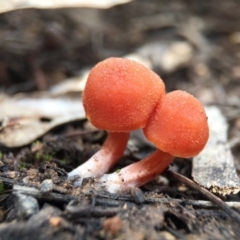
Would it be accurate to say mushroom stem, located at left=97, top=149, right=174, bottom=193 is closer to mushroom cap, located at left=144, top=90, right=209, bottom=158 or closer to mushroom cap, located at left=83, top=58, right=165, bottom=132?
mushroom cap, located at left=144, top=90, right=209, bottom=158

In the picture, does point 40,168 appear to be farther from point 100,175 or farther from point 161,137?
point 161,137

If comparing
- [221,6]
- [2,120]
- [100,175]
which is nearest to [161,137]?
[100,175]

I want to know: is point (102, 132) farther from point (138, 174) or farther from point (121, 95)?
point (121, 95)

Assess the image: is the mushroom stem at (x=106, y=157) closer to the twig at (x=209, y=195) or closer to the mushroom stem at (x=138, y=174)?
the mushroom stem at (x=138, y=174)

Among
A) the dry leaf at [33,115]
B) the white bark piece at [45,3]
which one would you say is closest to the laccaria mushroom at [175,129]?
the dry leaf at [33,115]

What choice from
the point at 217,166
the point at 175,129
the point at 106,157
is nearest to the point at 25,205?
the point at 106,157
